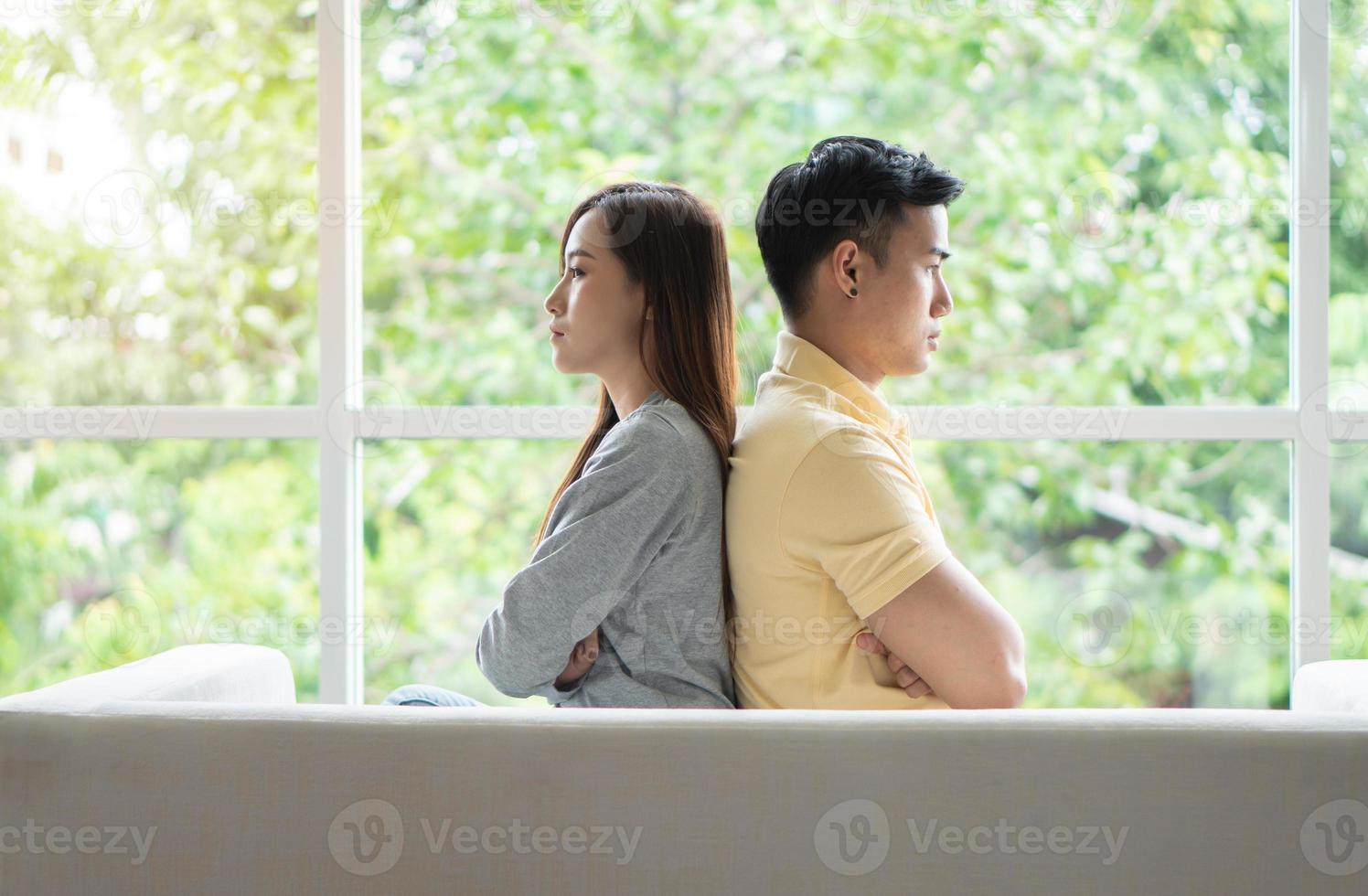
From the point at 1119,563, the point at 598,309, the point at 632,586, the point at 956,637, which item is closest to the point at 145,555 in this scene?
the point at 598,309

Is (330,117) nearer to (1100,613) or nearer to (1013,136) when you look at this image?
(1013,136)

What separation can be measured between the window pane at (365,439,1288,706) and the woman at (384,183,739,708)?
1.21 metres

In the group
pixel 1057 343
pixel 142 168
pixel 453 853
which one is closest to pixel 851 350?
pixel 453 853

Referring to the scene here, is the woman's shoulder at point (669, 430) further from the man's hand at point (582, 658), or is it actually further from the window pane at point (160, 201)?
the window pane at point (160, 201)

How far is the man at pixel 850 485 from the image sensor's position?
1.38 m

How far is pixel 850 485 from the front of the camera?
1406mm

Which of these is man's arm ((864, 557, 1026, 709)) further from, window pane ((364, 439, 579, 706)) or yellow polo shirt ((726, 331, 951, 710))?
window pane ((364, 439, 579, 706))

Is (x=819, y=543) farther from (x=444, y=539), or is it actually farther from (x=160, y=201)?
(x=160, y=201)

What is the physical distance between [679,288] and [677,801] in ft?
2.57

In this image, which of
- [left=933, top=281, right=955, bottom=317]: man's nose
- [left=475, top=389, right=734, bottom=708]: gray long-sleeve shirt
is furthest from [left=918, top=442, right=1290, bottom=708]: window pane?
[left=475, top=389, right=734, bottom=708]: gray long-sleeve shirt

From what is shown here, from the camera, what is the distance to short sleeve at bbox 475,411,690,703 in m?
1.47

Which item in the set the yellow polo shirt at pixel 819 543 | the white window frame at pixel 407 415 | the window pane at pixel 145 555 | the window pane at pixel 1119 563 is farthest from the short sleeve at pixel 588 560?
the window pane at pixel 145 555

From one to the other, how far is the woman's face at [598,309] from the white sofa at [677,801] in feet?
2.11

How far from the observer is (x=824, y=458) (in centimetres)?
143
